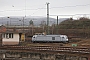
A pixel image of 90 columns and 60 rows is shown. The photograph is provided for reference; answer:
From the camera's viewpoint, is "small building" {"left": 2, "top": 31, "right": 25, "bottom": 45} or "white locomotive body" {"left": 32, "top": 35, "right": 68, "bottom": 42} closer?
"small building" {"left": 2, "top": 31, "right": 25, "bottom": 45}

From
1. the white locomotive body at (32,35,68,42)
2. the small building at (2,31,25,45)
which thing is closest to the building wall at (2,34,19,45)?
the small building at (2,31,25,45)

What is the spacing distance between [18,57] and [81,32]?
18305 mm

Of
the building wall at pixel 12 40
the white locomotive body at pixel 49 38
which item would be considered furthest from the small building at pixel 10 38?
the white locomotive body at pixel 49 38

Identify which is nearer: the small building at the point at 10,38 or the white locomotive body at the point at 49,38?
the small building at the point at 10,38

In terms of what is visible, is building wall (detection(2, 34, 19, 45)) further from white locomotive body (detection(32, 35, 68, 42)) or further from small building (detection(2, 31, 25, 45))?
white locomotive body (detection(32, 35, 68, 42))

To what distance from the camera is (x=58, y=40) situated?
2473 centimetres

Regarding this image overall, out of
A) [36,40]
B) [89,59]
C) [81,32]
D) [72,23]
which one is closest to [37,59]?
[89,59]

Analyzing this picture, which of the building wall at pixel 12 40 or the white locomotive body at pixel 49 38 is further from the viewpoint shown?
the white locomotive body at pixel 49 38

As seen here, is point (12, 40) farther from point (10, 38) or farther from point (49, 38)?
point (49, 38)

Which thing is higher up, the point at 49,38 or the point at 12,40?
the point at 49,38

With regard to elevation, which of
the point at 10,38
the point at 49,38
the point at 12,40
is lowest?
the point at 12,40

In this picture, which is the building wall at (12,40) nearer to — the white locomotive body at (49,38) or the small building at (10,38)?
the small building at (10,38)

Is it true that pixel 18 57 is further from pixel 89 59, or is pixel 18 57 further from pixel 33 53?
pixel 89 59

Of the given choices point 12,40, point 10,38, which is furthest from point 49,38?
point 10,38
